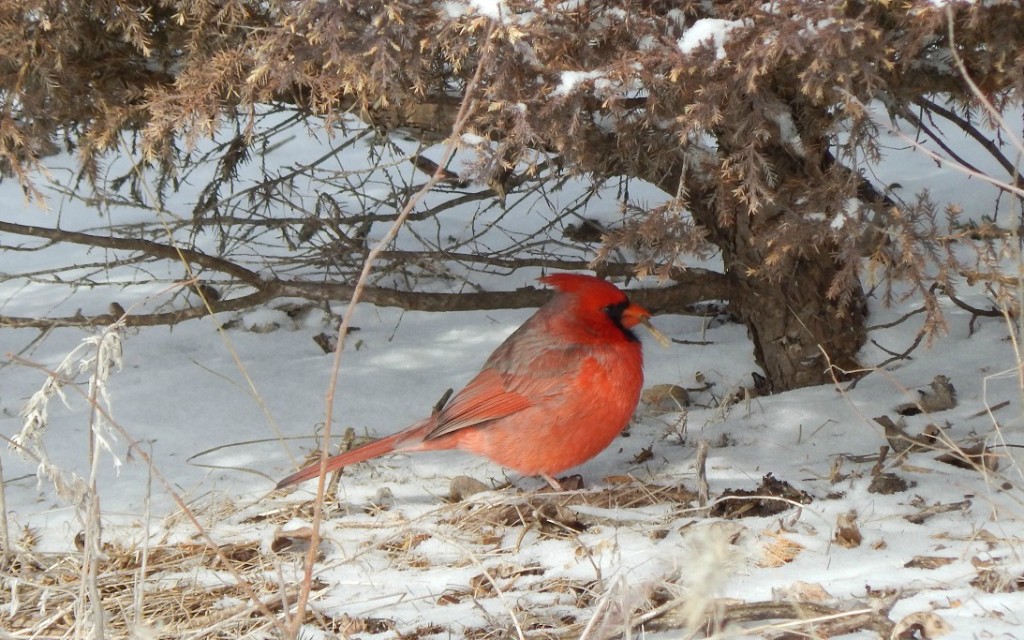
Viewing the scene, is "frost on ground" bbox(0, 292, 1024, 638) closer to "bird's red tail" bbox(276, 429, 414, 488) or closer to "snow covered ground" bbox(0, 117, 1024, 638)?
"snow covered ground" bbox(0, 117, 1024, 638)

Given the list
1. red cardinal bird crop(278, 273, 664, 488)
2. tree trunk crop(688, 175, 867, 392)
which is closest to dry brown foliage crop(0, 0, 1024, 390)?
tree trunk crop(688, 175, 867, 392)

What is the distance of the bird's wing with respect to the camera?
3494mm

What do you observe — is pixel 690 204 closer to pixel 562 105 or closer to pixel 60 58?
pixel 562 105

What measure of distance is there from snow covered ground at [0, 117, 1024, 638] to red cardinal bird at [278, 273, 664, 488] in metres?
0.16

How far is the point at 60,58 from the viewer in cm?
300

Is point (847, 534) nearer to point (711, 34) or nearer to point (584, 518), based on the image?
point (584, 518)

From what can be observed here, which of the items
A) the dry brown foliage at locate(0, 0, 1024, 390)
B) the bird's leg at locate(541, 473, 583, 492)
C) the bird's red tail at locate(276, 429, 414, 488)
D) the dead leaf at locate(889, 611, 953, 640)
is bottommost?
the bird's leg at locate(541, 473, 583, 492)

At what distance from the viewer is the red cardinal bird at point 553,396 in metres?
3.45

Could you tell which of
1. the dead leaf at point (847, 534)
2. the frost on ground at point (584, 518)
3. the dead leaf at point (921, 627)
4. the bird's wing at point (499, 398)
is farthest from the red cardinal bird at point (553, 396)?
the dead leaf at point (921, 627)

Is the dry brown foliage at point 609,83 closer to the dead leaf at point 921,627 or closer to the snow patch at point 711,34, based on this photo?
the snow patch at point 711,34

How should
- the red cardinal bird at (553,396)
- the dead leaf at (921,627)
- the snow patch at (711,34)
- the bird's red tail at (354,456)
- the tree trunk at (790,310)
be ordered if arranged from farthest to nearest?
the tree trunk at (790,310) → the red cardinal bird at (553,396) → the bird's red tail at (354,456) → the snow patch at (711,34) → the dead leaf at (921,627)

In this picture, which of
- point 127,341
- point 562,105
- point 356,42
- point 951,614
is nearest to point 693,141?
point 562,105

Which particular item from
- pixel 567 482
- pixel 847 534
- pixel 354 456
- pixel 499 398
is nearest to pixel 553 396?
pixel 499 398

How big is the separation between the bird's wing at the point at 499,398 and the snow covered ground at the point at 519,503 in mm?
251
